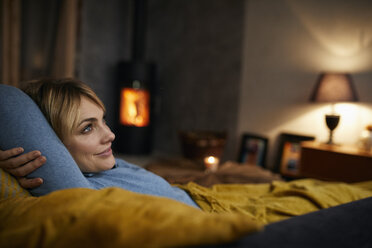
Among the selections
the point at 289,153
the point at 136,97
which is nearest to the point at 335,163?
the point at 289,153

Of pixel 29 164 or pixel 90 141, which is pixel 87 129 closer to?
pixel 90 141

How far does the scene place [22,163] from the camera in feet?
2.21

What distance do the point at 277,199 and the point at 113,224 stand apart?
28.6 inches

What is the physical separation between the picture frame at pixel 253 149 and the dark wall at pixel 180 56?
0.62ft

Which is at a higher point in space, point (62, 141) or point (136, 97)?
point (136, 97)

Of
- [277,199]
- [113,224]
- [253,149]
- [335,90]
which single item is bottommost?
[253,149]

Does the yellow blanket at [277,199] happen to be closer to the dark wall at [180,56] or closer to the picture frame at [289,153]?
the picture frame at [289,153]

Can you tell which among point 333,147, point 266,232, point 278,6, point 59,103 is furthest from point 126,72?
point 266,232

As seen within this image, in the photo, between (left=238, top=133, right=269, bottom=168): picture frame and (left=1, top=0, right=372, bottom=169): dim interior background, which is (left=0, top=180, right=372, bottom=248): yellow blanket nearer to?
(left=1, top=0, right=372, bottom=169): dim interior background

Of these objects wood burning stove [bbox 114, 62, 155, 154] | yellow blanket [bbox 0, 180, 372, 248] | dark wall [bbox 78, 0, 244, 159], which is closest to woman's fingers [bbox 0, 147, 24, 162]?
yellow blanket [bbox 0, 180, 372, 248]

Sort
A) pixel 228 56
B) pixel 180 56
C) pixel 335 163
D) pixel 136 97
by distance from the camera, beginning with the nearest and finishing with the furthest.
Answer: pixel 335 163 → pixel 228 56 → pixel 136 97 → pixel 180 56

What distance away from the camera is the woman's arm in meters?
0.69

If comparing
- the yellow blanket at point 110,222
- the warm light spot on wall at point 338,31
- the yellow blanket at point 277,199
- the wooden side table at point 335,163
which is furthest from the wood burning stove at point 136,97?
the yellow blanket at point 110,222

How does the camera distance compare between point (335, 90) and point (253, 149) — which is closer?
point (335, 90)
